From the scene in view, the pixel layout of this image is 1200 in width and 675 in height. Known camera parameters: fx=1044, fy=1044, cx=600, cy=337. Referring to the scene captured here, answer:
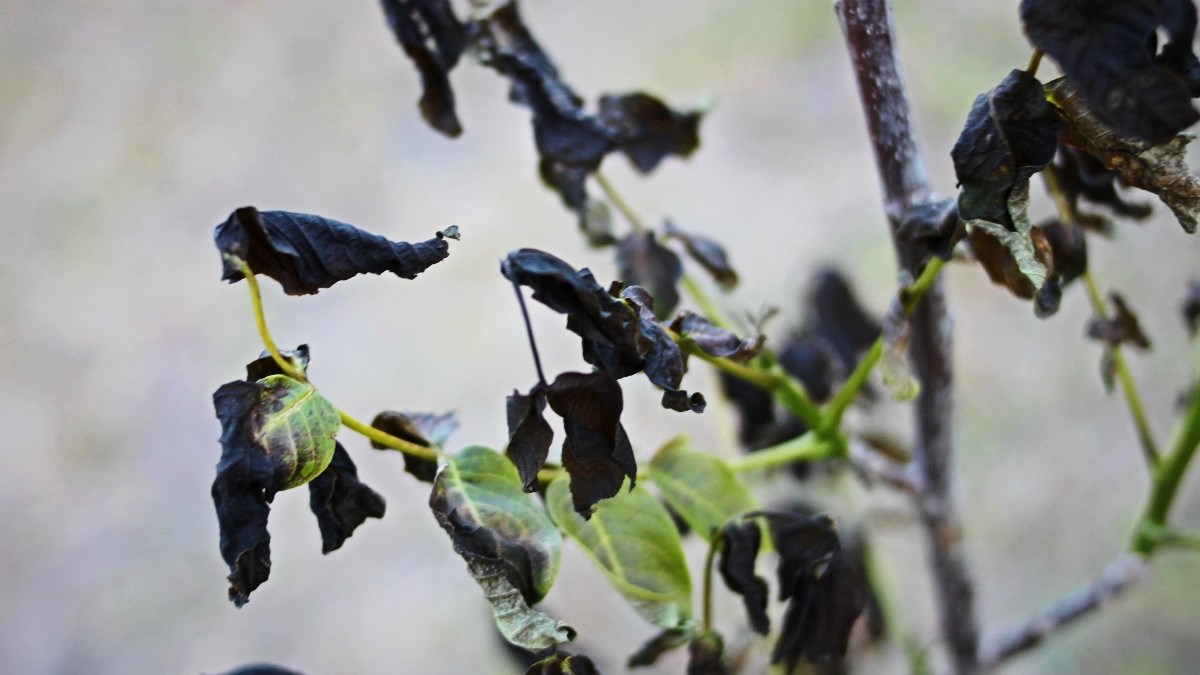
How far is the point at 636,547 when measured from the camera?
0.43 m

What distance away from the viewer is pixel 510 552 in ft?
1.20

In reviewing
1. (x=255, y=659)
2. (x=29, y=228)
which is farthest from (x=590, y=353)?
(x=29, y=228)

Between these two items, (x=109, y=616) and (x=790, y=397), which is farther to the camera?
(x=109, y=616)

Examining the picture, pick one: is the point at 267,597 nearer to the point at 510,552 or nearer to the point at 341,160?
the point at 341,160

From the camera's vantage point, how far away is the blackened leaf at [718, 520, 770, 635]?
1.45 feet

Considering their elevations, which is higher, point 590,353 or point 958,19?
point 958,19

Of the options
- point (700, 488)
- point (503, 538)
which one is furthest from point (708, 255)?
point (503, 538)

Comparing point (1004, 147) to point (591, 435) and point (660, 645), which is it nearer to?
point (591, 435)

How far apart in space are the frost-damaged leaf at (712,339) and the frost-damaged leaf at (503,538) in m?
0.08

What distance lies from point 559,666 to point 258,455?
130mm

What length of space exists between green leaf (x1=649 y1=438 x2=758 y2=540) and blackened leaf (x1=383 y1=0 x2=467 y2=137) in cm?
20

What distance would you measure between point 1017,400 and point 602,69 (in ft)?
2.15

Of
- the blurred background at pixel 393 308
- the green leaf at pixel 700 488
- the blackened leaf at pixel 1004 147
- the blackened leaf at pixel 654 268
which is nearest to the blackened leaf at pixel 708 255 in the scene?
the blackened leaf at pixel 654 268

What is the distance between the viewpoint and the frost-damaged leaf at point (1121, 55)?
292 mm
